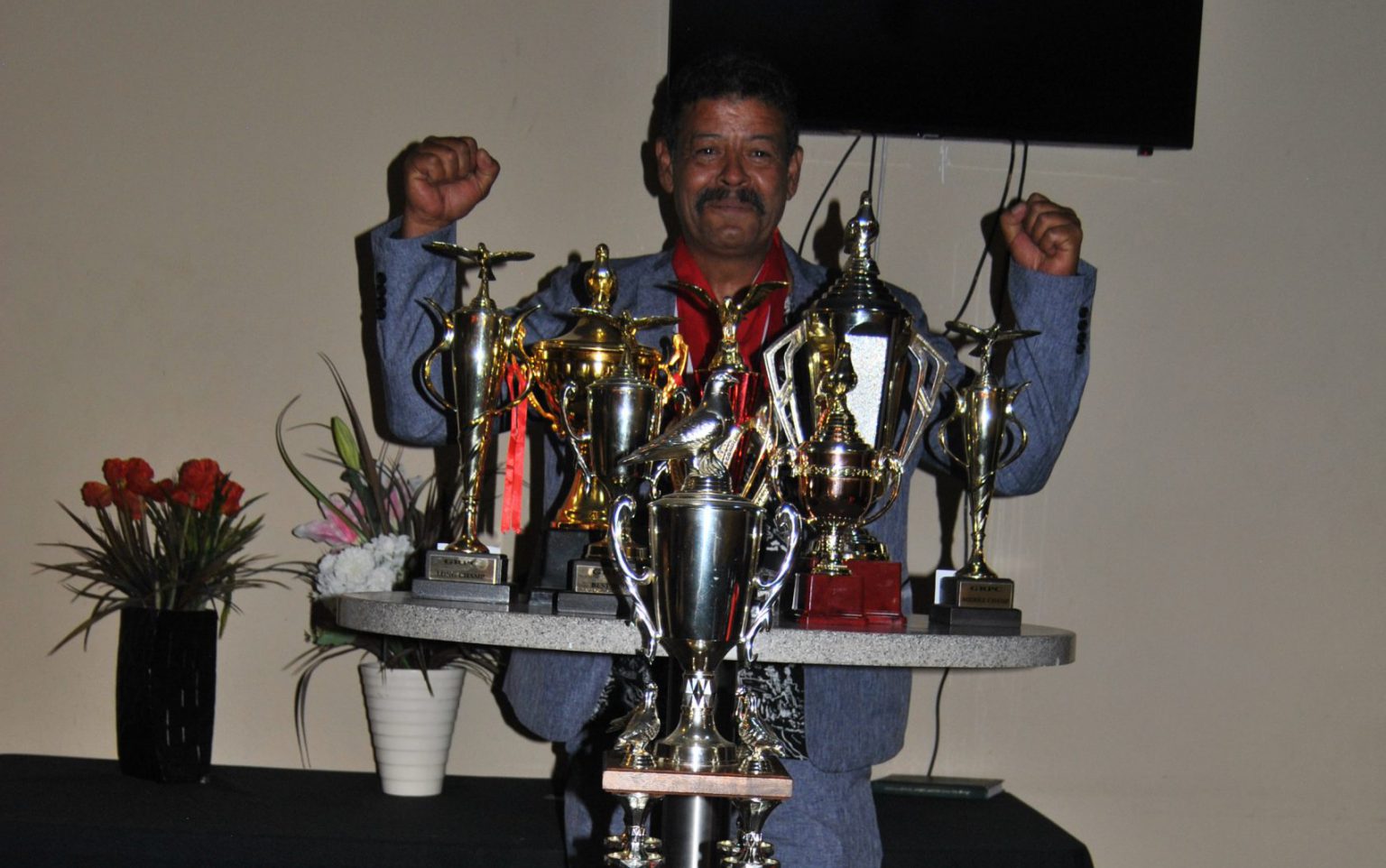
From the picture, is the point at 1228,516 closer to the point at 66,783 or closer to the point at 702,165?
the point at 702,165

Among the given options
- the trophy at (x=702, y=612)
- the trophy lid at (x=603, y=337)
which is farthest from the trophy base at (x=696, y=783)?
the trophy lid at (x=603, y=337)

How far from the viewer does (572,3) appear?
2312 millimetres

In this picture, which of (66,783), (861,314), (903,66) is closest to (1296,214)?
(903,66)

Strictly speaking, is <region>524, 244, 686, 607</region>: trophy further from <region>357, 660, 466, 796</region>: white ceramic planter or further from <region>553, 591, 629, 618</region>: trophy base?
<region>357, 660, 466, 796</region>: white ceramic planter

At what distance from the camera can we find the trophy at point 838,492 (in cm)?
124

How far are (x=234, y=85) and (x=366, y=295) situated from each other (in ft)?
1.38

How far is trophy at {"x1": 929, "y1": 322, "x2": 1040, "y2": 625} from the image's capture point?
1.34m

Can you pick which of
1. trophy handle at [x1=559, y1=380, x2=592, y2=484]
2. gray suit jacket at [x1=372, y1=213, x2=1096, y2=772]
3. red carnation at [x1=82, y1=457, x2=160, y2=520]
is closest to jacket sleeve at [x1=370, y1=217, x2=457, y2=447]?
gray suit jacket at [x1=372, y1=213, x2=1096, y2=772]

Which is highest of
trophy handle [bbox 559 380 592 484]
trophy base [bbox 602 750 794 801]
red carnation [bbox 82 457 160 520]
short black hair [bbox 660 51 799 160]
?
short black hair [bbox 660 51 799 160]

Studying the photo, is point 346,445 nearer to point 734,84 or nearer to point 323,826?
point 323,826

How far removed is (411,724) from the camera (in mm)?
2037

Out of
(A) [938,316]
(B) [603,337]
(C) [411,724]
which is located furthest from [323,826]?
(A) [938,316]

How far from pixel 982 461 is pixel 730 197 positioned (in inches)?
21.9

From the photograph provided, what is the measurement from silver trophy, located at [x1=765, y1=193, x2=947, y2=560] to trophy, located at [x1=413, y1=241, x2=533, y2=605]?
0.89ft
